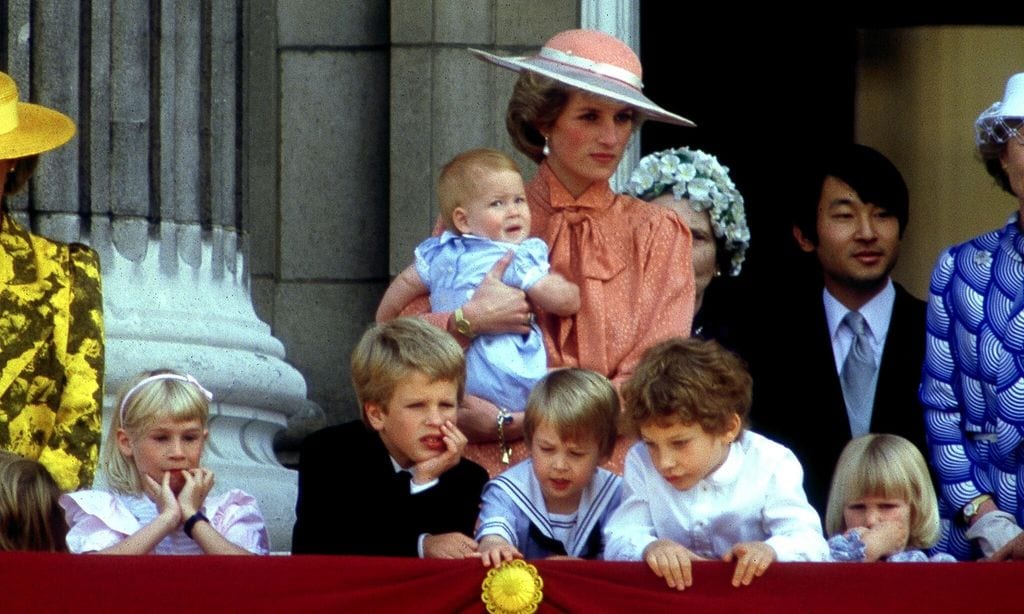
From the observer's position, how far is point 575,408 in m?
5.77

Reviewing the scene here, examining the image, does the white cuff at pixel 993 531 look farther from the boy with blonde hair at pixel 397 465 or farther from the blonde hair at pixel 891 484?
the boy with blonde hair at pixel 397 465

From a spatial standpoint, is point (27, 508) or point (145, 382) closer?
point (27, 508)

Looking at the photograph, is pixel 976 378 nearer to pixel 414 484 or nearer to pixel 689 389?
pixel 689 389

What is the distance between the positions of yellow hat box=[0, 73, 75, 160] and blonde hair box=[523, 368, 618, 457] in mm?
1261

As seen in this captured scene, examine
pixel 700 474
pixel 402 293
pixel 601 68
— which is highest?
pixel 601 68

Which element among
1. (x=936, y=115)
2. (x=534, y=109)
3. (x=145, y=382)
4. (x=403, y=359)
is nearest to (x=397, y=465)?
(x=403, y=359)

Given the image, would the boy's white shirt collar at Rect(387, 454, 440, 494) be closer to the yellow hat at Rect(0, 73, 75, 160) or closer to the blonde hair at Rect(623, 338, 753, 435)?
the blonde hair at Rect(623, 338, 753, 435)

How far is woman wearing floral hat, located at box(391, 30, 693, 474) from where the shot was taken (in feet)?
20.5

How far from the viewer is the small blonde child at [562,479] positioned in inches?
227

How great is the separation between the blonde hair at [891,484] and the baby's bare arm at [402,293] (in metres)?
1.19

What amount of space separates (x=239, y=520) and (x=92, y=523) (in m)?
0.35

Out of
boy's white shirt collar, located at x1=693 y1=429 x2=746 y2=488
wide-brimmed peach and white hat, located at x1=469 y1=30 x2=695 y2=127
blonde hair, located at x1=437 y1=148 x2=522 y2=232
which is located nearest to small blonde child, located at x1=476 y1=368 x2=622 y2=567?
boy's white shirt collar, located at x1=693 y1=429 x2=746 y2=488

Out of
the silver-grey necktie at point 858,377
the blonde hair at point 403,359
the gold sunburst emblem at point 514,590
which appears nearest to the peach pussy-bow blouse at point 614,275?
the blonde hair at point 403,359

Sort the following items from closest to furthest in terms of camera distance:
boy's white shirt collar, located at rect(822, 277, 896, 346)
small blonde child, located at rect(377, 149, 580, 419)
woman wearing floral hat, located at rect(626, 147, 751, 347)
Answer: small blonde child, located at rect(377, 149, 580, 419), boy's white shirt collar, located at rect(822, 277, 896, 346), woman wearing floral hat, located at rect(626, 147, 751, 347)
